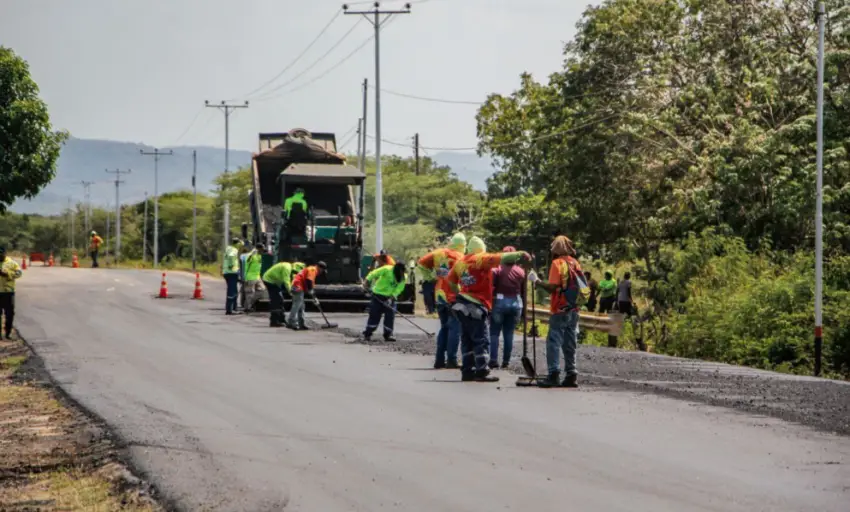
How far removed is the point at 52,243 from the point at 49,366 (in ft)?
396

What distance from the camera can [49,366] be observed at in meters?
20.2

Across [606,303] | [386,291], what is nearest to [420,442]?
[386,291]

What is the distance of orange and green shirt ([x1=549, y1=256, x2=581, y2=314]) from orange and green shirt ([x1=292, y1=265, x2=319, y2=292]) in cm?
1123

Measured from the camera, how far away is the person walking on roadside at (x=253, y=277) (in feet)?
Answer: 104

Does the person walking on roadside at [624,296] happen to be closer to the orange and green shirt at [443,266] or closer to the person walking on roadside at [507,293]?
the person walking on roadside at [507,293]

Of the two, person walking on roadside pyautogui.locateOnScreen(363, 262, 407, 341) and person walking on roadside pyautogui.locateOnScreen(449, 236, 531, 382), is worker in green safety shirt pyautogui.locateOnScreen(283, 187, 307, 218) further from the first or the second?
person walking on roadside pyautogui.locateOnScreen(449, 236, 531, 382)

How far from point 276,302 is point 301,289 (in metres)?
1.43

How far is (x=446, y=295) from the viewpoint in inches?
727

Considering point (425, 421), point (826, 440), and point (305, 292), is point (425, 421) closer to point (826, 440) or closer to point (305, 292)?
point (826, 440)

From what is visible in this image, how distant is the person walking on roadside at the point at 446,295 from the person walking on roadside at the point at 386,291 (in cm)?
432

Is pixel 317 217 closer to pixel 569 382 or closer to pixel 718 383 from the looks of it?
pixel 718 383

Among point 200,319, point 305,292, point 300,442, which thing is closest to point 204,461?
point 300,442

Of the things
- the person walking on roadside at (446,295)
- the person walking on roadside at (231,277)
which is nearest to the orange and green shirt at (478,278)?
the person walking on roadside at (446,295)

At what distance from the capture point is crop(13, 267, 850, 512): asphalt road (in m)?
9.28
